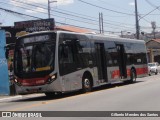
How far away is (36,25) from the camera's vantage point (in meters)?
41.0

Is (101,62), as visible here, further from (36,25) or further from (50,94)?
(36,25)

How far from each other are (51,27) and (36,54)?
1904cm

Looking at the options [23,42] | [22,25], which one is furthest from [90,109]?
[22,25]

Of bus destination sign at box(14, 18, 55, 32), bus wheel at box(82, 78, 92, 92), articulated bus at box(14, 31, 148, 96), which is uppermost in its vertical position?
bus destination sign at box(14, 18, 55, 32)

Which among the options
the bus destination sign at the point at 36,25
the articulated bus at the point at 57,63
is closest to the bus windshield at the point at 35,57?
the articulated bus at the point at 57,63

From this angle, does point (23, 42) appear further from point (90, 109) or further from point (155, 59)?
point (155, 59)

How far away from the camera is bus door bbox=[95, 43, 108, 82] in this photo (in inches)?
973

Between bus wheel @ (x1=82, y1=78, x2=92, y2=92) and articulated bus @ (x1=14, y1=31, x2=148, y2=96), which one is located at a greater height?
articulated bus @ (x1=14, y1=31, x2=148, y2=96)

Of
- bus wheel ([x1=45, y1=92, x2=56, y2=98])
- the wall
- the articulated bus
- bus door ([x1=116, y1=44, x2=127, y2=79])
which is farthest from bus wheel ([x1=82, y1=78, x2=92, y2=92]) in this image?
the wall

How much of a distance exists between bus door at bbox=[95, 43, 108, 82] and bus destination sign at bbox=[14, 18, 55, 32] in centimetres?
1448

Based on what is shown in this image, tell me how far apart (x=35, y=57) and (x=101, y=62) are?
18.9ft

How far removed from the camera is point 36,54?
20.5 m

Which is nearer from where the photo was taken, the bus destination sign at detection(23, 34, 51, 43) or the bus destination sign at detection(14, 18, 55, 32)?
the bus destination sign at detection(23, 34, 51, 43)

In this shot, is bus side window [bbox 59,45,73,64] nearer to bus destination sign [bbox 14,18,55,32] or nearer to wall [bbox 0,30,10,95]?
wall [bbox 0,30,10,95]
